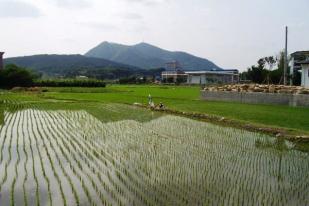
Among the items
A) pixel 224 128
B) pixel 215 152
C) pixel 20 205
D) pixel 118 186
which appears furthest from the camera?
→ pixel 224 128

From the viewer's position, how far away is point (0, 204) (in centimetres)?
579

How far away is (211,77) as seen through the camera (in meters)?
95.8

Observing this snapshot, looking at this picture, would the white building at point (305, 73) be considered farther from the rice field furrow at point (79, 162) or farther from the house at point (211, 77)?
the house at point (211, 77)

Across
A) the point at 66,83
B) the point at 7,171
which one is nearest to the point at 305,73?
the point at 7,171

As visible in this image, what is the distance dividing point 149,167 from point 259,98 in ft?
53.9

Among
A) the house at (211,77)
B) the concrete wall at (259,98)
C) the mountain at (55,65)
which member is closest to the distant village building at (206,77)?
the house at (211,77)

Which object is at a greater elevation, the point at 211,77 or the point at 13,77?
the point at 13,77

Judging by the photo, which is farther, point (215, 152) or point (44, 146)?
point (44, 146)

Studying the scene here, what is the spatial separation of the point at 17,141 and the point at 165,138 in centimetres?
413

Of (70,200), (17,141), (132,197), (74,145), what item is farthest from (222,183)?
(17,141)

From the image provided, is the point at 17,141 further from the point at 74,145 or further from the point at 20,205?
the point at 20,205

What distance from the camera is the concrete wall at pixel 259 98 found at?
2109cm

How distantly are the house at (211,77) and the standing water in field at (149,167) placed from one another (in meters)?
78.4

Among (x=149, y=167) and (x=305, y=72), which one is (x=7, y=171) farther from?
(x=305, y=72)
